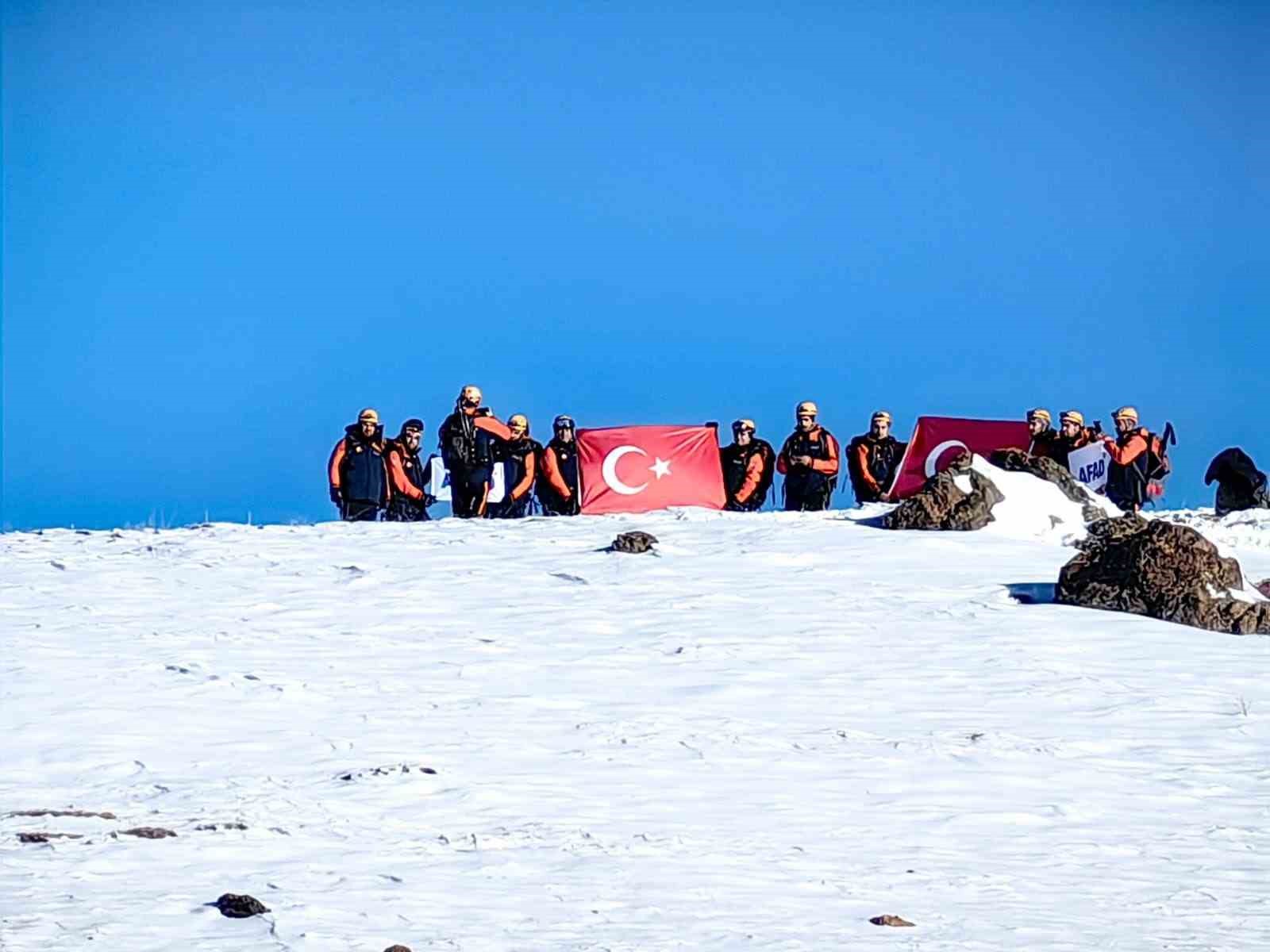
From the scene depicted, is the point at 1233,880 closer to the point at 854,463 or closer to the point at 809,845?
the point at 809,845

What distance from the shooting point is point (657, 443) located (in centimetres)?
2598

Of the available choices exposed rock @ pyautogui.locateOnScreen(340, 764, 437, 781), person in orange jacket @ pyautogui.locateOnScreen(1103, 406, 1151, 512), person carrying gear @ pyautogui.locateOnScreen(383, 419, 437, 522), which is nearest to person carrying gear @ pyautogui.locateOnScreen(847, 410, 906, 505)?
person in orange jacket @ pyautogui.locateOnScreen(1103, 406, 1151, 512)

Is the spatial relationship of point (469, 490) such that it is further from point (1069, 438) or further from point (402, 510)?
point (1069, 438)

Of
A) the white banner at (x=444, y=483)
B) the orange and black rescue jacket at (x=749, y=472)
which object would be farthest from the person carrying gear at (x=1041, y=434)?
the white banner at (x=444, y=483)

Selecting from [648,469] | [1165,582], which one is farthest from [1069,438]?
[1165,582]

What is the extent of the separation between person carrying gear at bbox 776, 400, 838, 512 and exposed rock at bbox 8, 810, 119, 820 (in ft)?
51.6

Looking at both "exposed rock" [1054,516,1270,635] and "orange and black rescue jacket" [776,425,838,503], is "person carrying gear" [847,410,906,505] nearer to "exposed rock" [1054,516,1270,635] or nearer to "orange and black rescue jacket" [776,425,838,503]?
"orange and black rescue jacket" [776,425,838,503]

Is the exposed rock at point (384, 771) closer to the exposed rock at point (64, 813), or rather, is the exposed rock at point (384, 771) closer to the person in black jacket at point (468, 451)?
the exposed rock at point (64, 813)

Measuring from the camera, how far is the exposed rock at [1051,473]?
21391 millimetres

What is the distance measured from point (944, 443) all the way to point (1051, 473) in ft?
15.0

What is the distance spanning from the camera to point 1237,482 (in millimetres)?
25516

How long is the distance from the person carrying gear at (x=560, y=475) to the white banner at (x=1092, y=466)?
6.21 metres

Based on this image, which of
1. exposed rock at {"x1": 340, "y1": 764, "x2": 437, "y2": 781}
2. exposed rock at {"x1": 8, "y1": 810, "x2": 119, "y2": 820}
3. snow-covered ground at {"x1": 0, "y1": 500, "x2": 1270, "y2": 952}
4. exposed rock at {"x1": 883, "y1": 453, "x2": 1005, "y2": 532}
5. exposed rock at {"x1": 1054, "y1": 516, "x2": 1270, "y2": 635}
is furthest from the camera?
exposed rock at {"x1": 883, "y1": 453, "x2": 1005, "y2": 532}

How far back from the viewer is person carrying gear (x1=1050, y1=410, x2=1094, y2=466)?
84.8 ft
